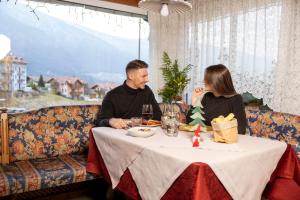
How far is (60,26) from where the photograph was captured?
375 cm

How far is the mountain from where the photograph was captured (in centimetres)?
343

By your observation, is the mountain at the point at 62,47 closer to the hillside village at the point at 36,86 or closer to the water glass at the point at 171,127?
the hillside village at the point at 36,86

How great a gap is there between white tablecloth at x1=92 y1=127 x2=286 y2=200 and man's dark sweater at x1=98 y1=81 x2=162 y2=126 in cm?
69

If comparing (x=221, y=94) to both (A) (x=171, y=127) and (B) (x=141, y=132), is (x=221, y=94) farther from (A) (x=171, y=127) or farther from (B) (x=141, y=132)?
(B) (x=141, y=132)

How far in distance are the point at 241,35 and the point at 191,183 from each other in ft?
8.06

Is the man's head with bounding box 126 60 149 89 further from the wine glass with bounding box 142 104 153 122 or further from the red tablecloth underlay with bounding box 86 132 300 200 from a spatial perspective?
the red tablecloth underlay with bounding box 86 132 300 200

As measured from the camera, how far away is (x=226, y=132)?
61.6 inches

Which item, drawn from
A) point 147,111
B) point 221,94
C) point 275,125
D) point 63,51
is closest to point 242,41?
point 275,125

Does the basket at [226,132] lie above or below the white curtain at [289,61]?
below

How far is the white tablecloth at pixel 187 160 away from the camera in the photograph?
1.30 meters

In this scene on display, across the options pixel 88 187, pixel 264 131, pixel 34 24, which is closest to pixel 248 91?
pixel 264 131

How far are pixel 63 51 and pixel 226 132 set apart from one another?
9.18 feet

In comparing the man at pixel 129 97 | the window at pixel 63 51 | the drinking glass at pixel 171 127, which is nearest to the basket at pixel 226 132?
the drinking glass at pixel 171 127

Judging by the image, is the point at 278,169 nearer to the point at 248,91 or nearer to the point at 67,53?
the point at 248,91
